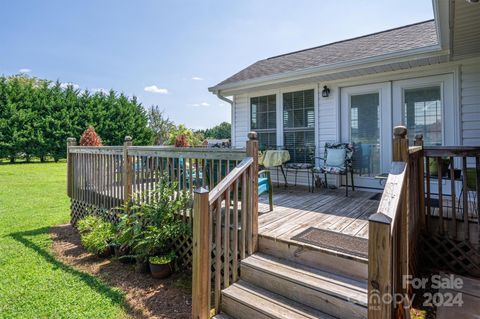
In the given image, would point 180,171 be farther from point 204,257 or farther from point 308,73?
point 308,73

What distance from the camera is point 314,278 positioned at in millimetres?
2105

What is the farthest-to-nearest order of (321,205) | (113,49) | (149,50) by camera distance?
(113,49) → (149,50) → (321,205)

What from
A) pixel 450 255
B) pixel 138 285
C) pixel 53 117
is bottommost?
pixel 138 285

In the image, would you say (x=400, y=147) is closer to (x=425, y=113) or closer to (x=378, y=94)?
(x=425, y=113)

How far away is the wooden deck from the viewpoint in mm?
2813

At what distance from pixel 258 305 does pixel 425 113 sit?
172 inches

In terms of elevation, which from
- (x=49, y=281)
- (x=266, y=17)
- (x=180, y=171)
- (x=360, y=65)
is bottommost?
(x=49, y=281)

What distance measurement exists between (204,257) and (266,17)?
6.91 metres

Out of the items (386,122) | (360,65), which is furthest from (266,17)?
(386,122)

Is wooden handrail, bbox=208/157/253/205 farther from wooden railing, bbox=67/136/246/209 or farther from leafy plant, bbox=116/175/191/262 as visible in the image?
leafy plant, bbox=116/175/191/262

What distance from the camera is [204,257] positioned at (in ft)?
6.89

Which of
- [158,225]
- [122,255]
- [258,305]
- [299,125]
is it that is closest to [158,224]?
[158,225]

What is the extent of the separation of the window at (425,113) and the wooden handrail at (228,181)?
368 cm

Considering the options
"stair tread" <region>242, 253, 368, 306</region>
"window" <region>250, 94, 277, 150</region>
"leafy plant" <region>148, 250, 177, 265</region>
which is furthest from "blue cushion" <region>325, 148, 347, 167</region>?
"leafy plant" <region>148, 250, 177, 265</region>
